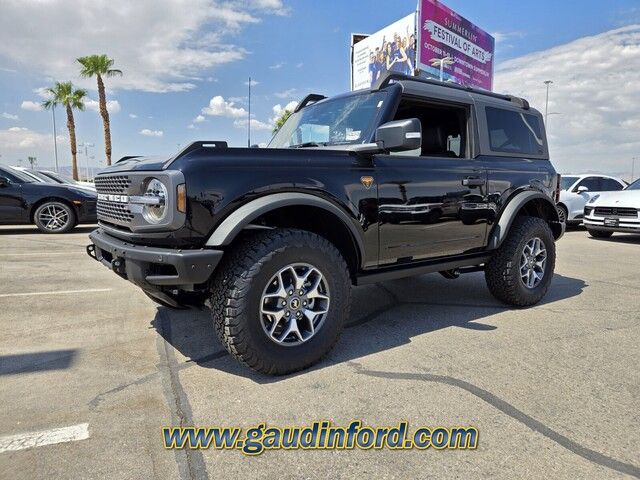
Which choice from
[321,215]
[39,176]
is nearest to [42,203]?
[39,176]

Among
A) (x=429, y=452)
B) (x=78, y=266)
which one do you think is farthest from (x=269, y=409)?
(x=78, y=266)

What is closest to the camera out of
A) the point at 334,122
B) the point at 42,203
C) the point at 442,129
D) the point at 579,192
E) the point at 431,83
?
the point at 334,122

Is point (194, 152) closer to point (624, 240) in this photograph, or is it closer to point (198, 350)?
point (198, 350)

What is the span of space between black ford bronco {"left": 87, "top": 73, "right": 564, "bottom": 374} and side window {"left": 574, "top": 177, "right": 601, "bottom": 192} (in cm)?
951

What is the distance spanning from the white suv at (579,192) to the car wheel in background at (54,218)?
39.2ft

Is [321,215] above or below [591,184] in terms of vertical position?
below

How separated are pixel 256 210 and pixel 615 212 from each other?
983cm

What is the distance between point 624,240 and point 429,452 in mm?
10685

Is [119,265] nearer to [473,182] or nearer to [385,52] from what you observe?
[473,182]

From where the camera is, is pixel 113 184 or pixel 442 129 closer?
pixel 113 184

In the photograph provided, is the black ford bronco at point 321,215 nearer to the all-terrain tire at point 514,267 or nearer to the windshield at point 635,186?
the all-terrain tire at point 514,267

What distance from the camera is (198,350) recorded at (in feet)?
10.5

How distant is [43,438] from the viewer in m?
2.09

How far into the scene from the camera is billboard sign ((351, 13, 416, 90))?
26.6m
